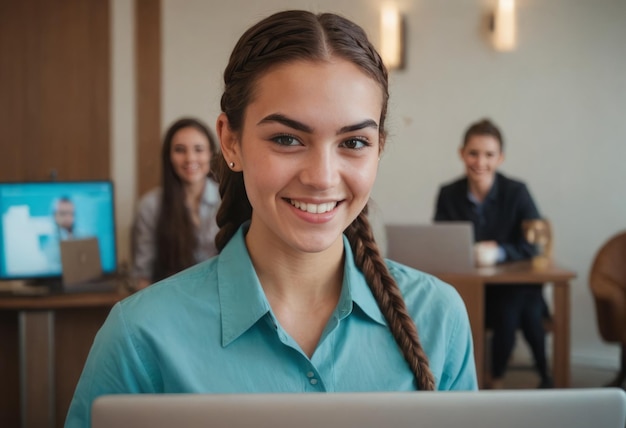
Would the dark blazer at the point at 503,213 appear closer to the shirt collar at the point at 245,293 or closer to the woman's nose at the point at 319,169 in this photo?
the shirt collar at the point at 245,293

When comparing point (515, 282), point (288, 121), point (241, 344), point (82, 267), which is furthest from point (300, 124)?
point (515, 282)

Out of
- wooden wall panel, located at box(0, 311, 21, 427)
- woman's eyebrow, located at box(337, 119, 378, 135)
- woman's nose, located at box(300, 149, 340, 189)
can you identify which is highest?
woman's eyebrow, located at box(337, 119, 378, 135)

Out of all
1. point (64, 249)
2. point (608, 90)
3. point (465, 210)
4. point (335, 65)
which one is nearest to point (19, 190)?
point (64, 249)

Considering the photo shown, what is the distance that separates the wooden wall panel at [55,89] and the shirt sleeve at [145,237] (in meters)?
1.34

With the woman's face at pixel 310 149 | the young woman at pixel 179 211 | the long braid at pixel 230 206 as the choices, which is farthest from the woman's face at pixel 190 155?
the woman's face at pixel 310 149

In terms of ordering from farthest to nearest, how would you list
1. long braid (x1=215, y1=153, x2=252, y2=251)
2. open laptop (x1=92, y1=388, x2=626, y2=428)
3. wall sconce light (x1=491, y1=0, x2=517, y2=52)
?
wall sconce light (x1=491, y1=0, x2=517, y2=52) → long braid (x1=215, y1=153, x2=252, y2=251) → open laptop (x1=92, y1=388, x2=626, y2=428)

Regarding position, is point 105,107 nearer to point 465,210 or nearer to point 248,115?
point 465,210

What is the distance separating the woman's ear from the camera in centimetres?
129

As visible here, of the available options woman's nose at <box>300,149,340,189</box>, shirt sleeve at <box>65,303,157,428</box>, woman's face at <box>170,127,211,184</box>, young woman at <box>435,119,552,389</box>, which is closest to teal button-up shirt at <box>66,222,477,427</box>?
shirt sleeve at <box>65,303,157,428</box>

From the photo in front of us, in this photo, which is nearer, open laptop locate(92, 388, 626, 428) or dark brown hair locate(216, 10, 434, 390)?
open laptop locate(92, 388, 626, 428)

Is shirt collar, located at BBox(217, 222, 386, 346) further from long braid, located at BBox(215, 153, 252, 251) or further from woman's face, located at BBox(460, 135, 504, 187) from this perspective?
woman's face, located at BBox(460, 135, 504, 187)

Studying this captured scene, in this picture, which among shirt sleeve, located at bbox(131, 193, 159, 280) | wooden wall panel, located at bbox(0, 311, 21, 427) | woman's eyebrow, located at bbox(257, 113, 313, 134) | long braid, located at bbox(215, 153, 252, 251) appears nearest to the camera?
woman's eyebrow, located at bbox(257, 113, 313, 134)

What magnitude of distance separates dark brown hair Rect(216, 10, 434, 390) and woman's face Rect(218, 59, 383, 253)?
0.02 m

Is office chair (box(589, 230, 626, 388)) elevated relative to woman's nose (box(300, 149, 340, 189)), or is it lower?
lower
